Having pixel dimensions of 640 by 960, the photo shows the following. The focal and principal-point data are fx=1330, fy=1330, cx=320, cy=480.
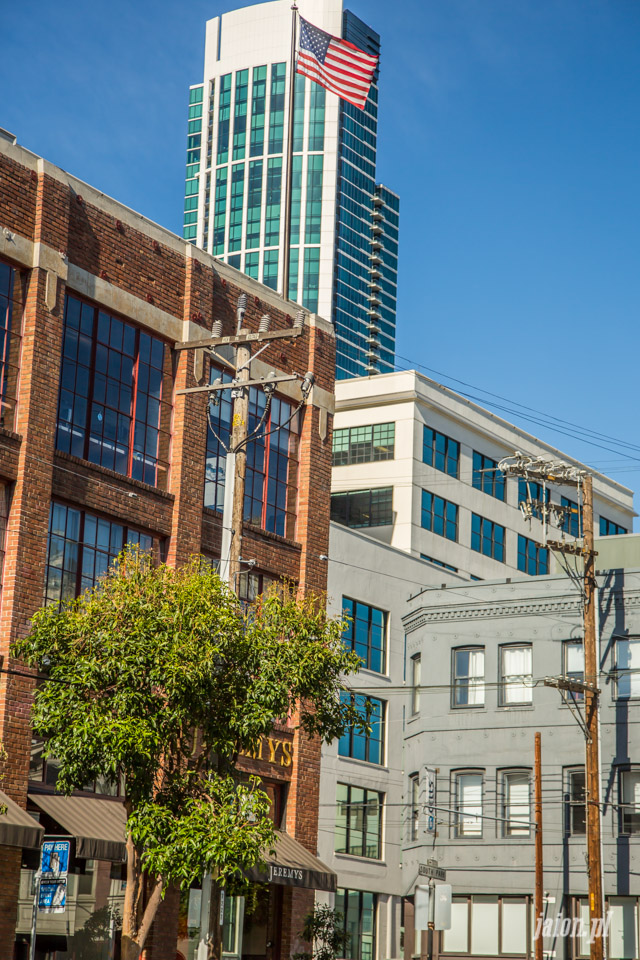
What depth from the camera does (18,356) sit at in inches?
1112

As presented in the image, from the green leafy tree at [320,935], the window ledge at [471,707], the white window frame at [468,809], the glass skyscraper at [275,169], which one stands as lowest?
the green leafy tree at [320,935]

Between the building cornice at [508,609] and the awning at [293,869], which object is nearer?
the awning at [293,869]

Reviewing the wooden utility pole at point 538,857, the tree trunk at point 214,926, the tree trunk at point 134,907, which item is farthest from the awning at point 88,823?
the wooden utility pole at point 538,857

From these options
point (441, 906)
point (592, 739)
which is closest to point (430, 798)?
point (592, 739)

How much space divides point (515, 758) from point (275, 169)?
140986 millimetres

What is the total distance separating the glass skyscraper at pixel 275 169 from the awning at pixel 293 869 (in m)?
141

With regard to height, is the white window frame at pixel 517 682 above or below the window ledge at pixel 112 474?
below

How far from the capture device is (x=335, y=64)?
1283 inches

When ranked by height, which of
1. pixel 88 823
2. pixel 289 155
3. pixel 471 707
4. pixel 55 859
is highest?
pixel 289 155

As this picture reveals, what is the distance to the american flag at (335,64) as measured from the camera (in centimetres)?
3259

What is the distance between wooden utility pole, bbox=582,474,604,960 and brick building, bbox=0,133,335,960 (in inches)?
313

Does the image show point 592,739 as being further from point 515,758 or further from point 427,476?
point 427,476

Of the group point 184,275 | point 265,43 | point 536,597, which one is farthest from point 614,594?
point 265,43

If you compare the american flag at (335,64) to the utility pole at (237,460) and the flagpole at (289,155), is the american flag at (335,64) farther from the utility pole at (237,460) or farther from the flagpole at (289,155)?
the utility pole at (237,460)
